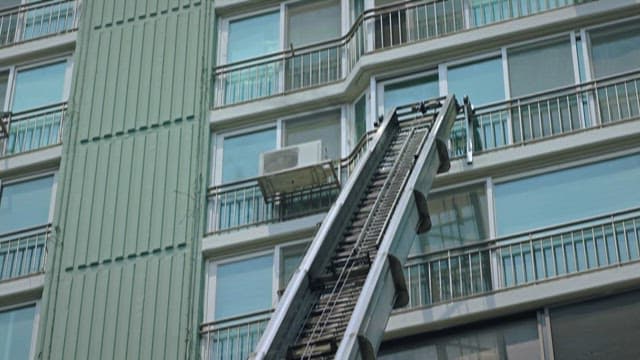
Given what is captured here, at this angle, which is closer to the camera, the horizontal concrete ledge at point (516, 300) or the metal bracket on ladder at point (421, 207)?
the metal bracket on ladder at point (421, 207)

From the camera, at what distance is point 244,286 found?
1113 inches

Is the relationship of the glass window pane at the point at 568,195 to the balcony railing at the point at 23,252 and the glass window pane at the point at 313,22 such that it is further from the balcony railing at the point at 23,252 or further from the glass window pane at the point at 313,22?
the balcony railing at the point at 23,252

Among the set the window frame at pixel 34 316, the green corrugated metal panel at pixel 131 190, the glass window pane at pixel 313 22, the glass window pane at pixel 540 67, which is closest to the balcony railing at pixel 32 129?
the green corrugated metal panel at pixel 131 190

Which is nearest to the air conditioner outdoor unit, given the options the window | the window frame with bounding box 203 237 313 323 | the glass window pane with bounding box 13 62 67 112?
the window frame with bounding box 203 237 313 323

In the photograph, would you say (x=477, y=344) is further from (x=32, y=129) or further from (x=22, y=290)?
(x=32, y=129)

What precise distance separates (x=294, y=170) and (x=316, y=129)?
5.53 ft

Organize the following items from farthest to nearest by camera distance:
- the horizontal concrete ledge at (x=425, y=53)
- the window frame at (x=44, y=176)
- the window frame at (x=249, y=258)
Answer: the window frame at (x=44, y=176) → the horizontal concrete ledge at (x=425, y=53) → the window frame at (x=249, y=258)

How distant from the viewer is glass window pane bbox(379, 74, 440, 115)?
1150 inches

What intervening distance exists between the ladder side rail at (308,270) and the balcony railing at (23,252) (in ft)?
24.9

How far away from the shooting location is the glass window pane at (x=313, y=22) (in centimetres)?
3117

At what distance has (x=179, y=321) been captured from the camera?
27750 mm

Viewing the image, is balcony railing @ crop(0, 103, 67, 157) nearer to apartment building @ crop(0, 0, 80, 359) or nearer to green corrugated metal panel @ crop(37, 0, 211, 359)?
apartment building @ crop(0, 0, 80, 359)

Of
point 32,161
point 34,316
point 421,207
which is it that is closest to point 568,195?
point 421,207

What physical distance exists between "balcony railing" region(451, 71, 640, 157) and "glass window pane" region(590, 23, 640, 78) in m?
0.35
